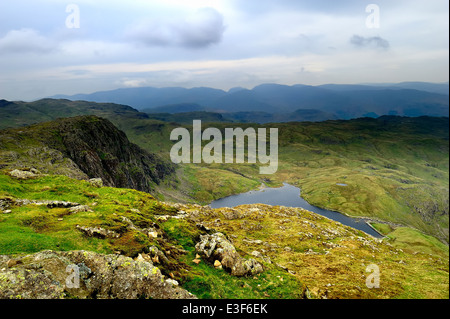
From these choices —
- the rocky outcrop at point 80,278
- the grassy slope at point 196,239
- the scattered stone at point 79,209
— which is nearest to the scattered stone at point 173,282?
the rocky outcrop at point 80,278

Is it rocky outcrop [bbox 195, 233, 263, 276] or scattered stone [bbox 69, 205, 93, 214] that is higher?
scattered stone [bbox 69, 205, 93, 214]

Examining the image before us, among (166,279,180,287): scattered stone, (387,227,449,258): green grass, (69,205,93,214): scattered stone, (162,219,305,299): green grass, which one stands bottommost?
(387,227,449,258): green grass

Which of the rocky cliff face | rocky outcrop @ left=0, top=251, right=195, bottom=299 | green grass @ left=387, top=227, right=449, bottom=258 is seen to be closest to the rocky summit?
rocky outcrop @ left=0, top=251, right=195, bottom=299

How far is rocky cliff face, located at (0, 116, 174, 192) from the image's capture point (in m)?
104

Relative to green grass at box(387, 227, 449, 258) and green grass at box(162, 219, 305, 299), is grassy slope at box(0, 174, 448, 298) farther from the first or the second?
green grass at box(387, 227, 449, 258)

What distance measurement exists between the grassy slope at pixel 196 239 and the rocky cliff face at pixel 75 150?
74.0 m

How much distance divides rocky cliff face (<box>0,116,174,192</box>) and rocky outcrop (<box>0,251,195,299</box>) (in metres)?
100

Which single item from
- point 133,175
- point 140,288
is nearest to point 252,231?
point 140,288

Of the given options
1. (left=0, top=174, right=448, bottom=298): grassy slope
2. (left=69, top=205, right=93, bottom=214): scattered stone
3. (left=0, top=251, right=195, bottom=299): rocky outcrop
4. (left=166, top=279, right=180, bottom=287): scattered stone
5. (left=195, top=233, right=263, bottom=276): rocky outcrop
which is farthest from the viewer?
(left=69, top=205, right=93, bottom=214): scattered stone

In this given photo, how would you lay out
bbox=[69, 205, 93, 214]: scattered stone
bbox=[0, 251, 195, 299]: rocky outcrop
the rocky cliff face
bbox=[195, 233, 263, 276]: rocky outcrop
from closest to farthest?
bbox=[0, 251, 195, 299]: rocky outcrop → bbox=[195, 233, 263, 276]: rocky outcrop → bbox=[69, 205, 93, 214]: scattered stone → the rocky cliff face

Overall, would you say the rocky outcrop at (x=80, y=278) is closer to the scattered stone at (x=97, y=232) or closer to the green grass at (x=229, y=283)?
the green grass at (x=229, y=283)

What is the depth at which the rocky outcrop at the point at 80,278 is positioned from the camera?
13.6 meters

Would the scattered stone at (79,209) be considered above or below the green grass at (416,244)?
above
